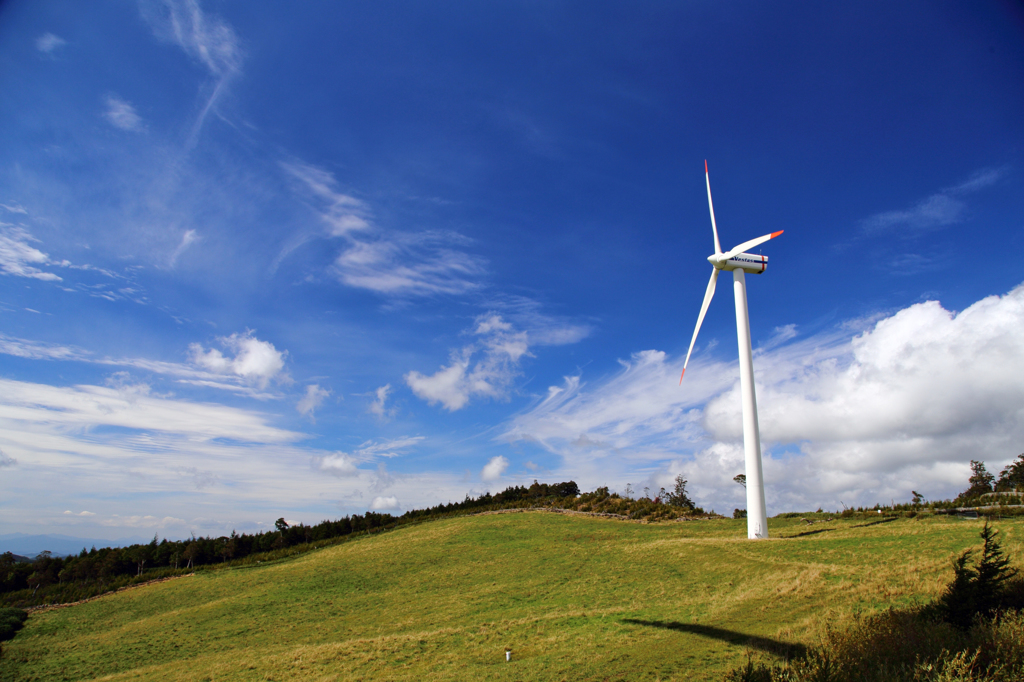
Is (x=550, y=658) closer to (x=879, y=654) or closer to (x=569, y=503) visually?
(x=879, y=654)

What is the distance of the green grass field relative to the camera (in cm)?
1392

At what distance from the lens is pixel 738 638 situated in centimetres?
1311

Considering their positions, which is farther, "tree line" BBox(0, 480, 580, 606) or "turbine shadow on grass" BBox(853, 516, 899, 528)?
"tree line" BBox(0, 480, 580, 606)

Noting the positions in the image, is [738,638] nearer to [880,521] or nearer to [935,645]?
[935,645]

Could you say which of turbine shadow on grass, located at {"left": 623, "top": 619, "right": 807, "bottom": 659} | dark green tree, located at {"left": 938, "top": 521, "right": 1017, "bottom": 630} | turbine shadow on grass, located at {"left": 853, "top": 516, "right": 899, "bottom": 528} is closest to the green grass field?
turbine shadow on grass, located at {"left": 623, "top": 619, "right": 807, "bottom": 659}

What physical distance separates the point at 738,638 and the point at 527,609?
9.47m

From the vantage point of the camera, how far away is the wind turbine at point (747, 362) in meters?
26.0

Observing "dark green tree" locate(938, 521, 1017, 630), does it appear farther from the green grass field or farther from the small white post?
the small white post

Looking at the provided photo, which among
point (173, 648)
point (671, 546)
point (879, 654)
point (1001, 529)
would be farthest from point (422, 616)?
point (1001, 529)

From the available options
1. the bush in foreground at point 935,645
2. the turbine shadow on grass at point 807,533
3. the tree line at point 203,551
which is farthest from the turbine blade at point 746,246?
the tree line at point 203,551

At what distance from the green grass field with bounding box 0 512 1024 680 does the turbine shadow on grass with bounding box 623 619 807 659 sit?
0.28 feet

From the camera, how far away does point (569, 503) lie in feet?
179

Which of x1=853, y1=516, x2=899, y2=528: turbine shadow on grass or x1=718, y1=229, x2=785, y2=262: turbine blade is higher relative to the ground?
x1=718, y1=229, x2=785, y2=262: turbine blade

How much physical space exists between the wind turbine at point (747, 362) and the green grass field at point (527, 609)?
1.84 metres
